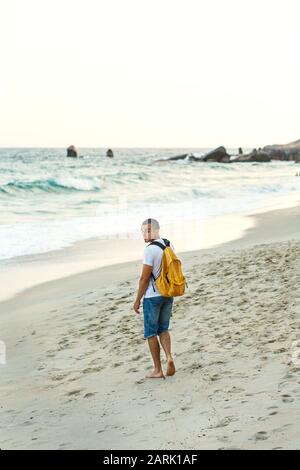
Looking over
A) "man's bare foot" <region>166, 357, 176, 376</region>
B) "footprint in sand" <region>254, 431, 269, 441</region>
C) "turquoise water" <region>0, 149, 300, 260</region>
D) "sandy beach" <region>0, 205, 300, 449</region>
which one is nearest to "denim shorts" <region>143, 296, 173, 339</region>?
"man's bare foot" <region>166, 357, 176, 376</region>

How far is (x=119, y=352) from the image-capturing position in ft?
22.5

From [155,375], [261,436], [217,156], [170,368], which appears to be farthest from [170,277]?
[217,156]

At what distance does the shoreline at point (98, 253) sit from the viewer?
11688 millimetres

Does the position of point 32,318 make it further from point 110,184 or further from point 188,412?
point 110,184

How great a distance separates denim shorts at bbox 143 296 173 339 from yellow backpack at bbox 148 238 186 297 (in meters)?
0.15

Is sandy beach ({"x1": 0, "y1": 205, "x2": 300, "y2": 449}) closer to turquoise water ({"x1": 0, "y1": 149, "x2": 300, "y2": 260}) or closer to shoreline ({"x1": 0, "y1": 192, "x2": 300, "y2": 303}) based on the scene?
shoreline ({"x1": 0, "y1": 192, "x2": 300, "y2": 303})

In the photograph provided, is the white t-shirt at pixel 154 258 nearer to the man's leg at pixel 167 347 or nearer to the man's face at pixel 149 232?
the man's face at pixel 149 232

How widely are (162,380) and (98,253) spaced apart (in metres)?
8.90

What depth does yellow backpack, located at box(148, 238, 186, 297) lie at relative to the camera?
558 cm

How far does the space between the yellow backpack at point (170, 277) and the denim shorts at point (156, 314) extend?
0.48 ft

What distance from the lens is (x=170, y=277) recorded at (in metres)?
5.58

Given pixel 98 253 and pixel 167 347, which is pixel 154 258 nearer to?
pixel 167 347
